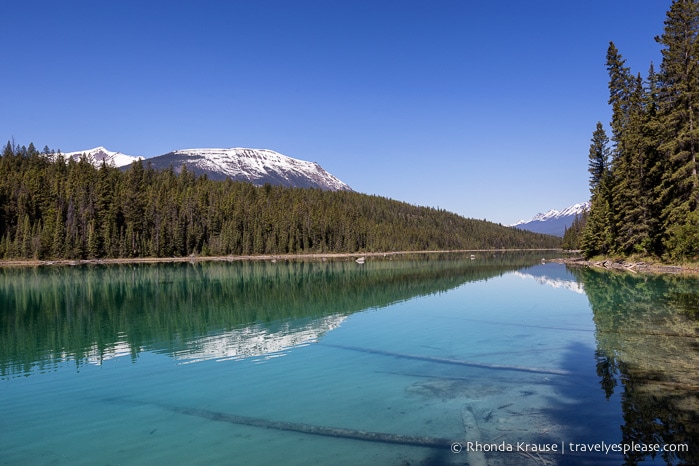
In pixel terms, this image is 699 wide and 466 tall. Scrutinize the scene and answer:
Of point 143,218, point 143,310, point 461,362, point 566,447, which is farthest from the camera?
point 143,218

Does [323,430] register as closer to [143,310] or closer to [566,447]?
[566,447]

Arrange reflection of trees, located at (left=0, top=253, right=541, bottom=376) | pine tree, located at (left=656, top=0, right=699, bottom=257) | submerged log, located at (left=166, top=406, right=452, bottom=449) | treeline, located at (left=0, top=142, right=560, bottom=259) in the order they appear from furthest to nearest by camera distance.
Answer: treeline, located at (left=0, top=142, right=560, bottom=259) → pine tree, located at (left=656, top=0, right=699, bottom=257) → reflection of trees, located at (left=0, top=253, right=541, bottom=376) → submerged log, located at (left=166, top=406, right=452, bottom=449)

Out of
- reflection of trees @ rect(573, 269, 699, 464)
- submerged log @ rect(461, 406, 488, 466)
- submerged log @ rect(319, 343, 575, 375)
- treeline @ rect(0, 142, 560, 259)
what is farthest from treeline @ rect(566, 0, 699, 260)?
treeline @ rect(0, 142, 560, 259)

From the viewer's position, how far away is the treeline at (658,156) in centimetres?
4800

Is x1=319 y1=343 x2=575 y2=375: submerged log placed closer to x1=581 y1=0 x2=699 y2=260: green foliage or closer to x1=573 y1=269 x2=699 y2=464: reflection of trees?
x1=573 y1=269 x2=699 y2=464: reflection of trees

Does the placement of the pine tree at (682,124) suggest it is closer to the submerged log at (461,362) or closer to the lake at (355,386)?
the lake at (355,386)

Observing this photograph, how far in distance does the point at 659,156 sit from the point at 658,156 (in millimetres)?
809

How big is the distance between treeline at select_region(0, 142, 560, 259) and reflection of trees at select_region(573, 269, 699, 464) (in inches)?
4487

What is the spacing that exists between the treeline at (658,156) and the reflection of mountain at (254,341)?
40.5 metres

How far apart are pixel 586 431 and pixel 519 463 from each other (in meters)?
2.55

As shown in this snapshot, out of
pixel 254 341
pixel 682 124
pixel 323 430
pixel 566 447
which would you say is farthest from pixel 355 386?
pixel 682 124

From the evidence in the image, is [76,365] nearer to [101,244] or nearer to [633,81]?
[633,81]

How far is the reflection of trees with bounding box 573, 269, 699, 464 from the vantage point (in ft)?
34.6

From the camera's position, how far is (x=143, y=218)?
128m
